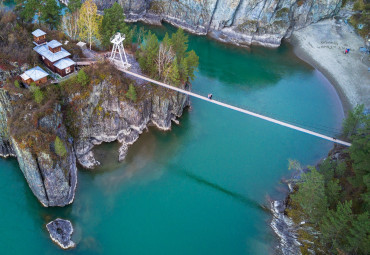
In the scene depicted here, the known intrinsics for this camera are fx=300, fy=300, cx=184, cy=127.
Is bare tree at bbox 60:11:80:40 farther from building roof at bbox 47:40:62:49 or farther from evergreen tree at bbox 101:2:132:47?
building roof at bbox 47:40:62:49

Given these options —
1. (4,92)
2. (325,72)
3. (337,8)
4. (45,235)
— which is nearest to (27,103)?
(4,92)

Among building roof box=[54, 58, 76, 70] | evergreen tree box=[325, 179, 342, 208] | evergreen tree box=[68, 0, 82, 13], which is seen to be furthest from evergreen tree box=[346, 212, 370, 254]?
evergreen tree box=[68, 0, 82, 13]

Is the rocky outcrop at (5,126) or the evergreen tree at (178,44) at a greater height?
the evergreen tree at (178,44)

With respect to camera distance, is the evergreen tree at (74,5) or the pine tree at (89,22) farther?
the evergreen tree at (74,5)

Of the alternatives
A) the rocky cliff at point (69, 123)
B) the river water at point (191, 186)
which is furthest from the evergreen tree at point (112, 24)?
the river water at point (191, 186)

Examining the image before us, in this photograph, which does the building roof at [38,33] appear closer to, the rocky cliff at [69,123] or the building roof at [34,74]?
the building roof at [34,74]

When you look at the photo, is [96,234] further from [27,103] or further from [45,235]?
[27,103]
